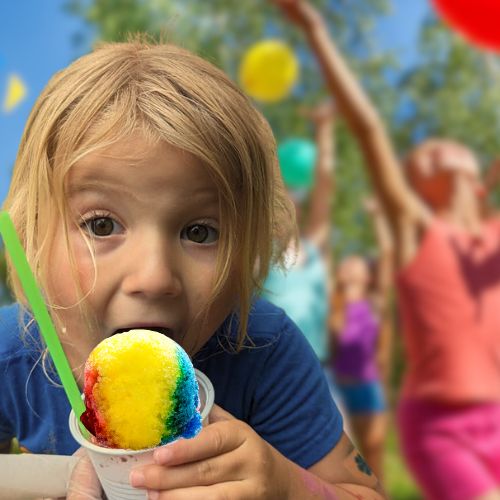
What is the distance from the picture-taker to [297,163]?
10.5 ft

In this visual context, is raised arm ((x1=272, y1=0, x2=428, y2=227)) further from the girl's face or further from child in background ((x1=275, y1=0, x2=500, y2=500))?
the girl's face

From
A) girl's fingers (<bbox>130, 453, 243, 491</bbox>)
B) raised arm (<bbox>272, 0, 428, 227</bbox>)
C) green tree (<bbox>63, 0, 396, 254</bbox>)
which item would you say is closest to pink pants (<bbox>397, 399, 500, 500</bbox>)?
raised arm (<bbox>272, 0, 428, 227</bbox>)

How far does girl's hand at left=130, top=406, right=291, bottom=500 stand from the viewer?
0.53 metres

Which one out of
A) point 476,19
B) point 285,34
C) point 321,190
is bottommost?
point 321,190

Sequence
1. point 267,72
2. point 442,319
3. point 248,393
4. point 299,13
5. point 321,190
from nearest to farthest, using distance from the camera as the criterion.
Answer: point 248,393 → point 442,319 → point 299,13 → point 321,190 → point 267,72

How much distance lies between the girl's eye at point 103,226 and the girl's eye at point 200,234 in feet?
0.17

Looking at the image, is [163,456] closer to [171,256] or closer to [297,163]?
[171,256]

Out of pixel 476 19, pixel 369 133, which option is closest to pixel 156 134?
pixel 369 133

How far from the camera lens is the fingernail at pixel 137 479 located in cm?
52

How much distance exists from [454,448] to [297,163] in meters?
1.48

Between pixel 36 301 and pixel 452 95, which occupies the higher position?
pixel 452 95

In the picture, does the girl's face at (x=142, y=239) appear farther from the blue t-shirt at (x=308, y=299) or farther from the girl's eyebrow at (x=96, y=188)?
the blue t-shirt at (x=308, y=299)

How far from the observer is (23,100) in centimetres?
282

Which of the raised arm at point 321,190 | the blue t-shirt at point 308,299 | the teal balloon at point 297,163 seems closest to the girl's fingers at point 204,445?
the blue t-shirt at point 308,299
